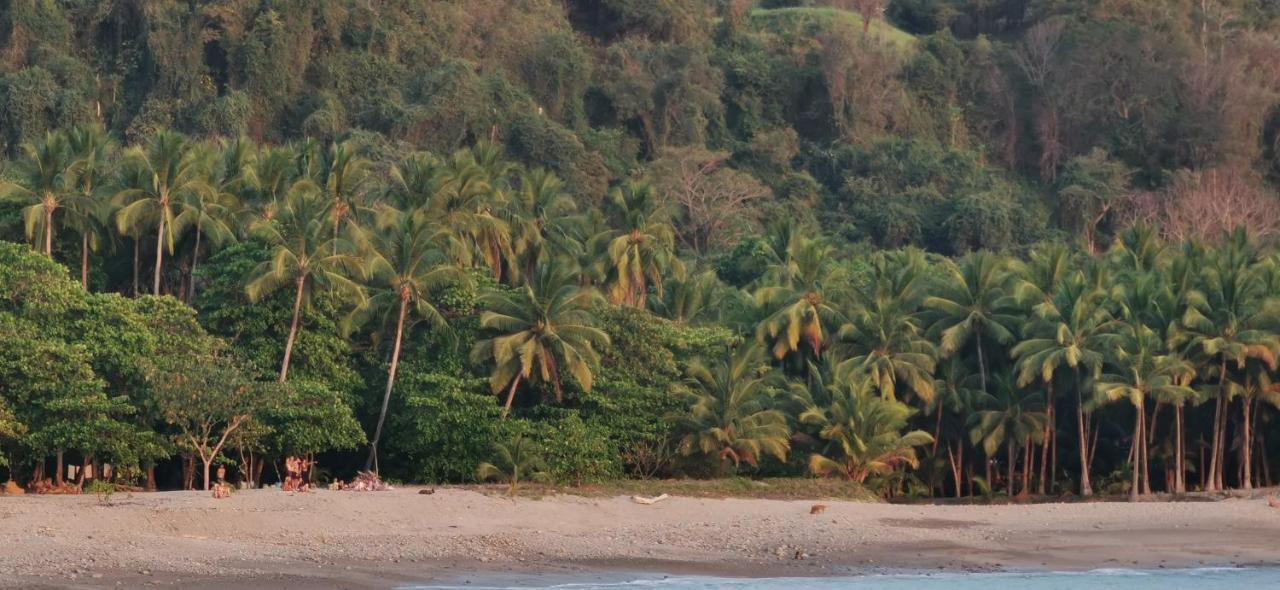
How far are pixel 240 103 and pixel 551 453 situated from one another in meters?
36.3

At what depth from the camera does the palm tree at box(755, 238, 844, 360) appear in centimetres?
4816

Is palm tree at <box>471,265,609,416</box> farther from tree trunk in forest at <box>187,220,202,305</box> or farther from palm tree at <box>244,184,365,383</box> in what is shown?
tree trunk in forest at <box>187,220,202,305</box>

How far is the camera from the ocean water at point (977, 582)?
27297 millimetres

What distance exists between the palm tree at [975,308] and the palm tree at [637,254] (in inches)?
307

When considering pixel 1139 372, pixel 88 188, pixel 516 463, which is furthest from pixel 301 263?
pixel 1139 372

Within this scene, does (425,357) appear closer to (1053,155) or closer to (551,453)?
(551,453)

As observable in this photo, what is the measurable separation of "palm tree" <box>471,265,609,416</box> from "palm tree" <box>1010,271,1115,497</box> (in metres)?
11.9

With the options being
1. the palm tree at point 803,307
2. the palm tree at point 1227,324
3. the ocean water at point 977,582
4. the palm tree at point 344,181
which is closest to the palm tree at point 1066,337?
the palm tree at point 1227,324

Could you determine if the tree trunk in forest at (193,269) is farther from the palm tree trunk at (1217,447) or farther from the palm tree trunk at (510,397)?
the palm tree trunk at (1217,447)

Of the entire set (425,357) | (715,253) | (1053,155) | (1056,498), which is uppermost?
(1053,155)

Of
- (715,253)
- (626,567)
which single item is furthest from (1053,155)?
(626,567)

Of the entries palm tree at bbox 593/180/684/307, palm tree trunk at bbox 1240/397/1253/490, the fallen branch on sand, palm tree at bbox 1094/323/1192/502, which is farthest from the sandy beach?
palm tree at bbox 593/180/684/307

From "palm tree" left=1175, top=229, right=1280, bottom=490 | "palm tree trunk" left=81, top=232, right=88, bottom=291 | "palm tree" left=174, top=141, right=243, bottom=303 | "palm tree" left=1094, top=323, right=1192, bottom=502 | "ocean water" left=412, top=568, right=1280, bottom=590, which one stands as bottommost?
"ocean water" left=412, top=568, right=1280, bottom=590

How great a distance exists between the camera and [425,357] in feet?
145
